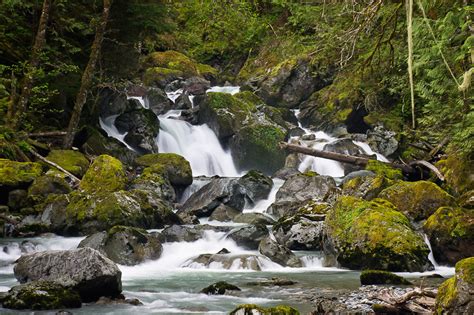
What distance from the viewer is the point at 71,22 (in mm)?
15414

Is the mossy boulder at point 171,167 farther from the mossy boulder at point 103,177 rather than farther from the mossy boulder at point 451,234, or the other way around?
the mossy boulder at point 451,234

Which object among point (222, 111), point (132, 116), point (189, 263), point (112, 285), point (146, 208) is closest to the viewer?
point (112, 285)

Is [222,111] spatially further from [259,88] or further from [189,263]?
[189,263]

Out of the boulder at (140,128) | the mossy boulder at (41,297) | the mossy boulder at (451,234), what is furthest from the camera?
the boulder at (140,128)

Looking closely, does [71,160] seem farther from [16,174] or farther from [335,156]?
[335,156]

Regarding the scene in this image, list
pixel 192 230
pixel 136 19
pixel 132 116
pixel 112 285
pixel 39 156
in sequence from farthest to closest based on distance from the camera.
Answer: pixel 132 116, pixel 136 19, pixel 39 156, pixel 192 230, pixel 112 285

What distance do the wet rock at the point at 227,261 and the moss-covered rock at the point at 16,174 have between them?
17.5 feet

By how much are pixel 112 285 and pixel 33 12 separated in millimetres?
10886

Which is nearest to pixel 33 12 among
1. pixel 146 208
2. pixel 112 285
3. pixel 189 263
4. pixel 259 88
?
pixel 146 208

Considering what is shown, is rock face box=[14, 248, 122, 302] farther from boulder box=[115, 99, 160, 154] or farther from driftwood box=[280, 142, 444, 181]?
boulder box=[115, 99, 160, 154]

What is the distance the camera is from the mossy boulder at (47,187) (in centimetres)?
1316

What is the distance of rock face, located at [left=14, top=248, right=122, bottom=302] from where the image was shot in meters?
7.12

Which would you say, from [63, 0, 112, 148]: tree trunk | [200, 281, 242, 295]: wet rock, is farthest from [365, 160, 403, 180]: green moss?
[63, 0, 112, 148]: tree trunk

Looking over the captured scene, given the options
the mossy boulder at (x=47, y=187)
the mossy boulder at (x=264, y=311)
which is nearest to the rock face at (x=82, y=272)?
the mossy boulder at (x=264, y=311)
